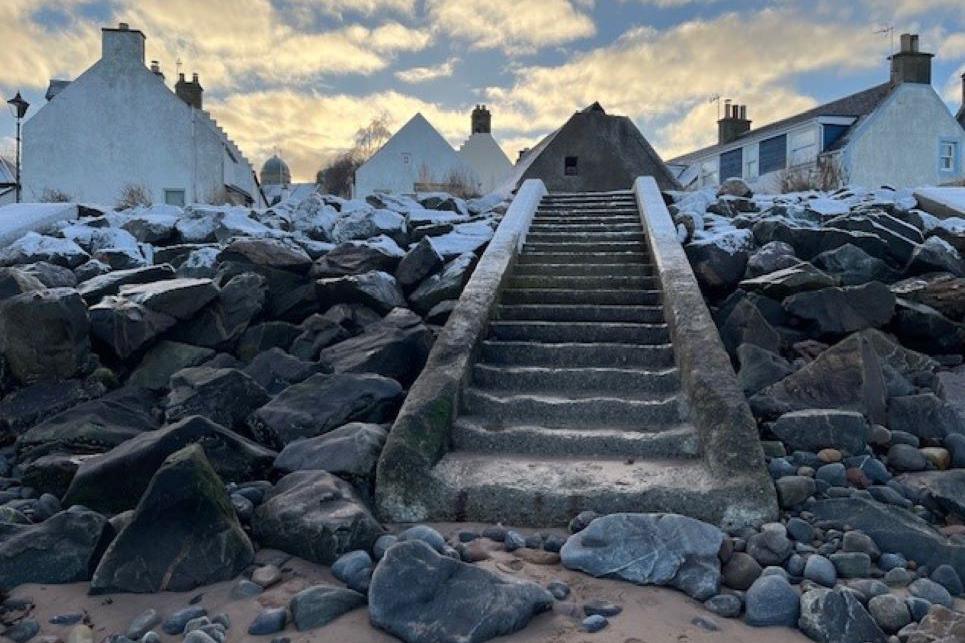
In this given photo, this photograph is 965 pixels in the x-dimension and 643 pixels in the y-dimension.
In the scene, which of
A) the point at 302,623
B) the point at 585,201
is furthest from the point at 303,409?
the point at 585,201

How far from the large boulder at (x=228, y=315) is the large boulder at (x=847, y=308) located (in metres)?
4.70

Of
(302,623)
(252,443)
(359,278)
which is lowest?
(302,623)

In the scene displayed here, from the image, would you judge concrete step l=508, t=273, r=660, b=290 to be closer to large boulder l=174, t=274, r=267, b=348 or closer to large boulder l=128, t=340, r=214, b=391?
large boulder l=174, t=274, r=267, b=348

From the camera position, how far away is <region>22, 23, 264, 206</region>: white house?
908 inches

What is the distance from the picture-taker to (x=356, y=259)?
298 inches

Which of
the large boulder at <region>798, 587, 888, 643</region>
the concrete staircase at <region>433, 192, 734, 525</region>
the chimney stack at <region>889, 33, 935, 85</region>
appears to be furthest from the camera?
the chimney stack at <region>889, 33, 935, 85</region>

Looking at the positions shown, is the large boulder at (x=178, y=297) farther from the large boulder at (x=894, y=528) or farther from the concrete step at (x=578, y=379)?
the large boulder at (x=894, y=528)

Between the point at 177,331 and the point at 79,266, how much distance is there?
2.42 meters

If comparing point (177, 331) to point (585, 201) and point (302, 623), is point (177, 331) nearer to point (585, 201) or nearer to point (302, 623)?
point (302, 623)

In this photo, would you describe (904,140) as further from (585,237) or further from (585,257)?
(585,257)

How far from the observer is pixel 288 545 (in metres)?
3.56

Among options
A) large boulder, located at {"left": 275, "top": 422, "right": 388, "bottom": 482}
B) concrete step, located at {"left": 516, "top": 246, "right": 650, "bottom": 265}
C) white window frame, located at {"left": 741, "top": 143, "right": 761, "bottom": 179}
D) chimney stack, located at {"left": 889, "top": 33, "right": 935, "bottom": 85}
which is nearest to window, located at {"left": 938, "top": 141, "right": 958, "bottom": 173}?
chimney stack, located at {"left": 889, "top": 33, "right": 935, "bottom": 85}

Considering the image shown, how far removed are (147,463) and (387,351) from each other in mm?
2064

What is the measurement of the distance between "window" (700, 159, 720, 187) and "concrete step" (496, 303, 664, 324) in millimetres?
24079
